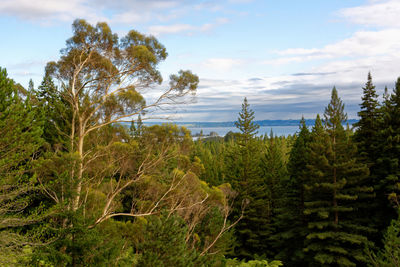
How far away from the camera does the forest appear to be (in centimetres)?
1048

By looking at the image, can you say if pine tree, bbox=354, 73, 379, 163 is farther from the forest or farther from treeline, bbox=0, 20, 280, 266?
treeline, bbox=0, 20, 280, 266

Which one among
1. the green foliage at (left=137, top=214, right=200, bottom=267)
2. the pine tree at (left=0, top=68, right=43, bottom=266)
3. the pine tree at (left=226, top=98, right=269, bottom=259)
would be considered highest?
the pine tree at (left=0, top=68, right=43, bottom=266)

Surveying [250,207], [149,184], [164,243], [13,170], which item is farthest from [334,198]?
[13,170]

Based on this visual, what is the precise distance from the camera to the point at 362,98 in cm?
A: 2380

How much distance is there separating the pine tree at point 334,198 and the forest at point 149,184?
0.32 ft

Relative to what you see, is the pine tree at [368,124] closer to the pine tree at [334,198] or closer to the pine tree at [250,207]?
the pine tree at [334,198]

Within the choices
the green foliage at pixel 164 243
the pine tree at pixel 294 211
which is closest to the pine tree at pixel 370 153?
the pine tree at pixel 294 211

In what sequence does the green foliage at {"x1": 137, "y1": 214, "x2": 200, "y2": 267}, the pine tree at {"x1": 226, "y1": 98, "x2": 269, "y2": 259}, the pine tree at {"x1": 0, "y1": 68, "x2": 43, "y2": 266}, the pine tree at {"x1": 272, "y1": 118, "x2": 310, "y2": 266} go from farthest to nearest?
the pine tree at {"x1": 226, "y1": 98, "x2": 269, "y2": 259}, the pine tree at {"x1": 272, "y1": 118, "x2": 310, "y2": 266}, the green foliage at {"x1": 137, "y1": 214, "x2": 200, "y2": 267}, the pine tree at {"x1": 0, "y1": 68, "x2": 43, "y2": 266}

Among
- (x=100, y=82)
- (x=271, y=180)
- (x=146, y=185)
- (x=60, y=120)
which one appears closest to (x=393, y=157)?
(x=271, y=180)

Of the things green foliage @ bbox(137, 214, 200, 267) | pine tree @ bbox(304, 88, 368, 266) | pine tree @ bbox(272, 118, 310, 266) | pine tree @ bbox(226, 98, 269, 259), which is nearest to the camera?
green foliage @ bbox(137, 214, 200, 267)

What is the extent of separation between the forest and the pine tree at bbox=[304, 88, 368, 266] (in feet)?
0.32

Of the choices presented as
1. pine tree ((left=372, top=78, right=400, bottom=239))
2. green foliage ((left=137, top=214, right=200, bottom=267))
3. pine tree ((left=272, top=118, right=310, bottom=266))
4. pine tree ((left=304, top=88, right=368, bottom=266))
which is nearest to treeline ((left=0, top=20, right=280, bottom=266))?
green foliage ((left=137, top=214, right=200, bottom=267))

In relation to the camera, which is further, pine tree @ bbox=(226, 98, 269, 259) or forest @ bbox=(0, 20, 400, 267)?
pine tree @ bbox=(226, 98, 269, 259)

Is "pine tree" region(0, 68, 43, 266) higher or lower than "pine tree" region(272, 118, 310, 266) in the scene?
higher
